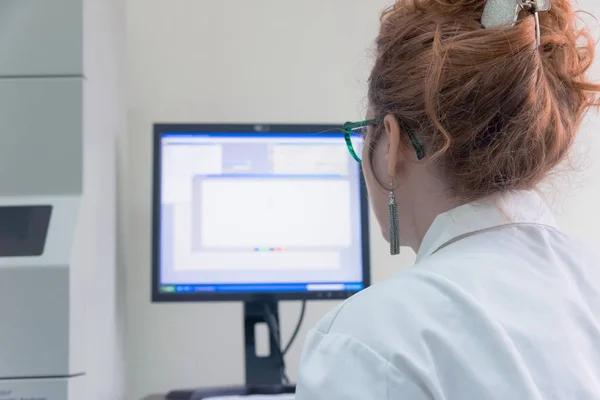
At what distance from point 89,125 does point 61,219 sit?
16 cm

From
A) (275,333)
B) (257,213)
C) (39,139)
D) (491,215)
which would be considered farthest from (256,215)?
(491,215)

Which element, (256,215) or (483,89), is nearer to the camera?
(483,89)

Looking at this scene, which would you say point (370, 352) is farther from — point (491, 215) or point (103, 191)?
point (103, 191)

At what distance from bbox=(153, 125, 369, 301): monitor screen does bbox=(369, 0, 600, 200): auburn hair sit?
0.54m

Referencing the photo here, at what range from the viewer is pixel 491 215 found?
2.14ft

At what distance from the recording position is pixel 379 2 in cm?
145

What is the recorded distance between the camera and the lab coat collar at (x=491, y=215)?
0.65 metres

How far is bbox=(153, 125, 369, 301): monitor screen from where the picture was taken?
1210mm

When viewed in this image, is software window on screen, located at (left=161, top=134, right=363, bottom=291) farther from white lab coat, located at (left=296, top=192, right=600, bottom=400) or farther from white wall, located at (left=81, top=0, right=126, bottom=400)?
white lab coat, located at (left=296, top=192, right=600, bottom=400)

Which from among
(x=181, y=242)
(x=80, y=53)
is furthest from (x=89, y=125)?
(x=181, y=242)

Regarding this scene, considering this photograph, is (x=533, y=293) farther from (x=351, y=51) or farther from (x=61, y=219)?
(x=351, y=51)

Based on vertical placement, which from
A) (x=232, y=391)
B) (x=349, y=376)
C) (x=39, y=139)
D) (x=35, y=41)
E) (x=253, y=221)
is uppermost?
(x=35, y=41)

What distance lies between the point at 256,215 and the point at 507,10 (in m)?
0.71

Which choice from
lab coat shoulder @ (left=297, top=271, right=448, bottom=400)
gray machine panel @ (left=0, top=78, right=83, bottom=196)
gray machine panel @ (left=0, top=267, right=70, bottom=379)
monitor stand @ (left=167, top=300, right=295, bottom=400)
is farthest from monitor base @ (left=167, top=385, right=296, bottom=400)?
lab coat shoulder @ (left=297, top=271, right=448, bottom=400)
